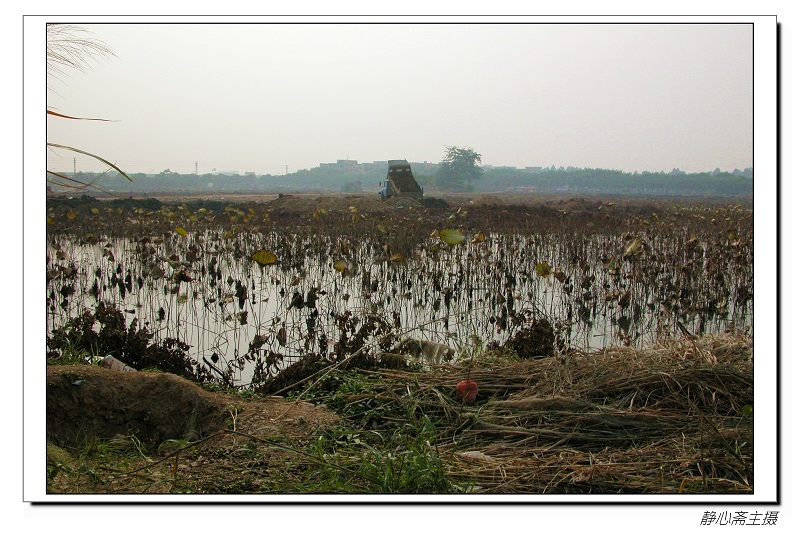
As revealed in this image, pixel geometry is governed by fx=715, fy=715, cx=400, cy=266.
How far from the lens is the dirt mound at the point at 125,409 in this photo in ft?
10.8

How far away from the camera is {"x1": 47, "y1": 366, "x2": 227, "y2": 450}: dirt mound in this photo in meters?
3.28

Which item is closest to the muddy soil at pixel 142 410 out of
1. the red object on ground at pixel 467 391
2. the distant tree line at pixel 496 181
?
the red object on ground at pixel 467 391

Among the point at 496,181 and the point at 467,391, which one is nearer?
the point at 467,391

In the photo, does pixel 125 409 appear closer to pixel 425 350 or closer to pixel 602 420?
pixel 425 350

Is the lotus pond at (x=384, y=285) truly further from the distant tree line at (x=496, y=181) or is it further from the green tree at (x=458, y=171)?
the green tree at (x=458, y=171)

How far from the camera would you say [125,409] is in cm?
333

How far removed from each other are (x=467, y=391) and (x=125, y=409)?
1.59 meters

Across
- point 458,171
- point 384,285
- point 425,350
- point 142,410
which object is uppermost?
point 458,171

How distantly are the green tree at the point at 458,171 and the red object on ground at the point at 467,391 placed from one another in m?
6.37

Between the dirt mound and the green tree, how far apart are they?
6541mm

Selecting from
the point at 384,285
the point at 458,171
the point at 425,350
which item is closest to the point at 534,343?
the point at 425,350

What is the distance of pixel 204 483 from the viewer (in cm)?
269
